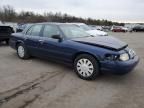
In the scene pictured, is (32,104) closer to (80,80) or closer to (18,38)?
(80,80)

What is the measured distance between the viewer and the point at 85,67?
5609 mm

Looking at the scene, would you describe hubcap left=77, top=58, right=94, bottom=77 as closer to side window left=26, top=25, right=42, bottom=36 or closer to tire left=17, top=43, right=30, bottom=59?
side window left=26, top=25, right=42, bottom=36

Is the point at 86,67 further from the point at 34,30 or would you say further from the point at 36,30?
the point at 34,30

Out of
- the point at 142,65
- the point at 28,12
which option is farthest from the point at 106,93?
the point at 28,12

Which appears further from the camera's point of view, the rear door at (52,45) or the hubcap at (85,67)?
the rear door at (52,45)

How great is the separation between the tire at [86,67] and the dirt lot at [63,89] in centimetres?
17

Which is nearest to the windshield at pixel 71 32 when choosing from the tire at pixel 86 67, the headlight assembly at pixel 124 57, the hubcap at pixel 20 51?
the tire at pixel 86 67

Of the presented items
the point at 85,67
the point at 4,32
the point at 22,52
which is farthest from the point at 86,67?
the point at 4,32

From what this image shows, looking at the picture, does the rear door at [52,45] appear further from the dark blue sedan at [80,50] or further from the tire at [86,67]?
the tire at [86,67]

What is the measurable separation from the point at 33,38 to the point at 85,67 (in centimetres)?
263

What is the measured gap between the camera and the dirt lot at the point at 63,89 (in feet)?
13.6

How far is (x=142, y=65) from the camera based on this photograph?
725cm

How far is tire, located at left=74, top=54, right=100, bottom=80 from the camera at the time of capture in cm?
545

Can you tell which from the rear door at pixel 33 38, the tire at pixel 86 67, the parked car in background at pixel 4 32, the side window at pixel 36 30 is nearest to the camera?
the tire at pixel 86 67
